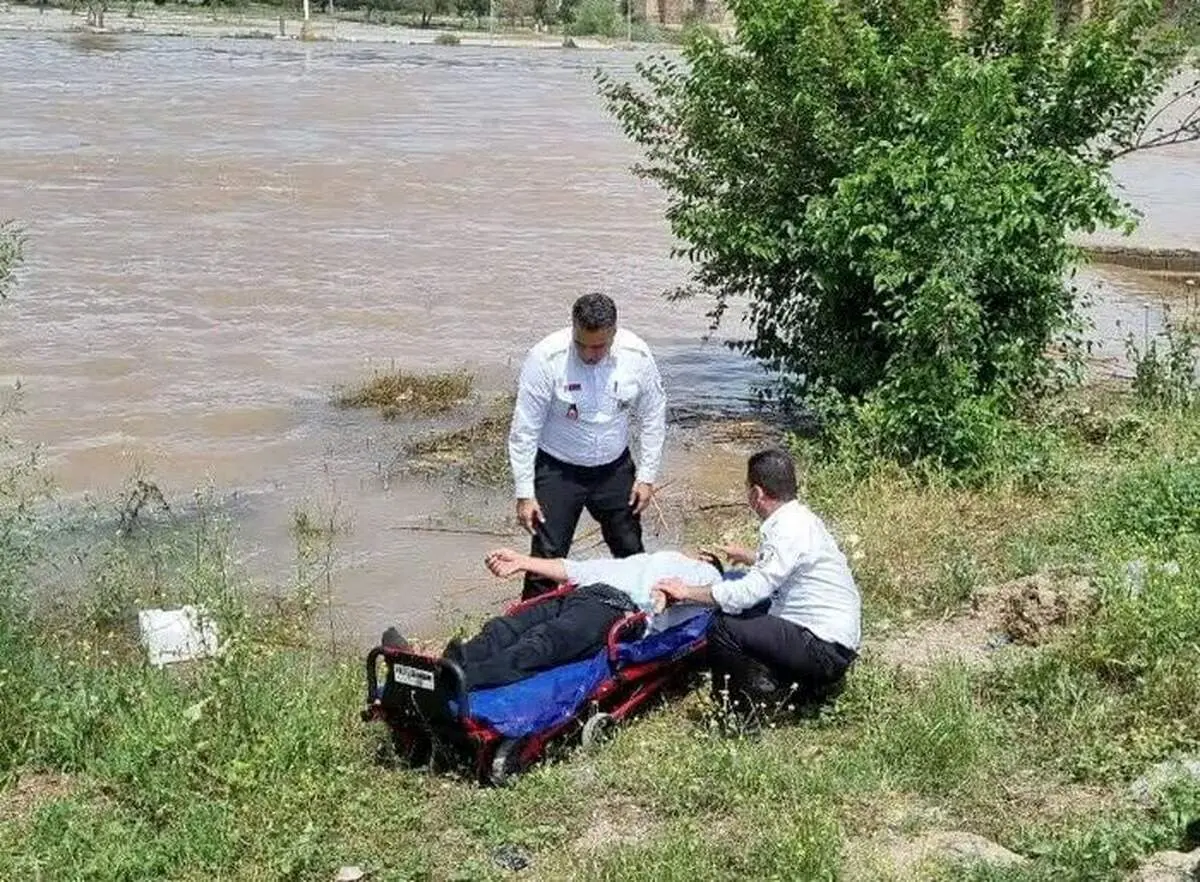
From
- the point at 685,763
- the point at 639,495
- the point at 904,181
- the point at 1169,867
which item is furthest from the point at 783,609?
the point at 904,181

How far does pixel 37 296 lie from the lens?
656 inches

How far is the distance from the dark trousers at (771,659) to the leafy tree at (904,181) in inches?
141

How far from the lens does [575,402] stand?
6.38 meters

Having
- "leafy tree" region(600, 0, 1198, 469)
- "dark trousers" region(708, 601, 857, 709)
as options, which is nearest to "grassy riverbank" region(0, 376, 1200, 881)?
"dark trousers" region(708, 601, 857, 709)

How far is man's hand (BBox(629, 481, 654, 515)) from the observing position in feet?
21.8

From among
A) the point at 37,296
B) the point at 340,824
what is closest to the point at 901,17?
the point at 340,824

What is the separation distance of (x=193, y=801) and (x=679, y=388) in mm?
8917

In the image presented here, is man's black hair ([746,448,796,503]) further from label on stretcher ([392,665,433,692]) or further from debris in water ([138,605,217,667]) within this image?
debris in water ([138,605,217,667])

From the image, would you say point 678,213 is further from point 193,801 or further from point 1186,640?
point 193,801

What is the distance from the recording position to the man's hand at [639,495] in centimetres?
664

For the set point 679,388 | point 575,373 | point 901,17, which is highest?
point 901,17

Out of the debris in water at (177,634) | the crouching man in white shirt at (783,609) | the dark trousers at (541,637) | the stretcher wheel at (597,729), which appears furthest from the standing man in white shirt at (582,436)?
the debris in water at (177,634)

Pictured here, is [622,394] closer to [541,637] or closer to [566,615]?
[566,615]

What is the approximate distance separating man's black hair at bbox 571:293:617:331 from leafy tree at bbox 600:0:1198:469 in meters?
3.34
